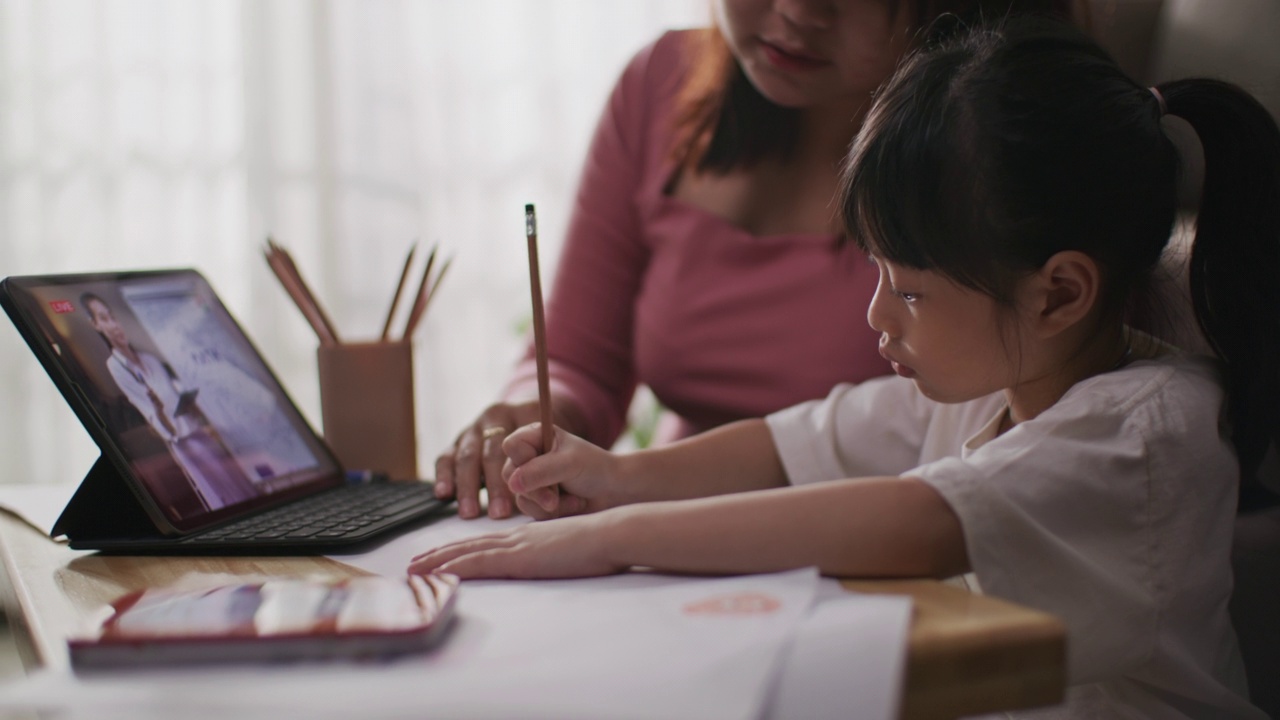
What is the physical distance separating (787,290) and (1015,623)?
707mm

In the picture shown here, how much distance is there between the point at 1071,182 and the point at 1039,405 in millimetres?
175

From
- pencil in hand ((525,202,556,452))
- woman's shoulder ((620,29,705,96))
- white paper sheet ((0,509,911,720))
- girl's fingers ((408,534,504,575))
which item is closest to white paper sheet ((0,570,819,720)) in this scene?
white paper sheet ((0,509,911,720))

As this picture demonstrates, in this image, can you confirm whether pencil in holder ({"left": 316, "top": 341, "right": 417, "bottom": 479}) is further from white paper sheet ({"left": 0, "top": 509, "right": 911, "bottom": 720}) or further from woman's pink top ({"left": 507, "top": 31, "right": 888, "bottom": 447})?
white paper sheet ({"left": 0, "top": 509, "right": 911, "bottom": 720})

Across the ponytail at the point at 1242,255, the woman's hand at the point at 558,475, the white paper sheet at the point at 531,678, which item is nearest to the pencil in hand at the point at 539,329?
the woman's hand at the point at 558,475

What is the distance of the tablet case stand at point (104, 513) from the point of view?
686 mm

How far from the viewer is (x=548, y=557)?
570mm

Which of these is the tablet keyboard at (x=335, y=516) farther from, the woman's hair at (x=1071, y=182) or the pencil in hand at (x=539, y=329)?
the woman's hair at (x=1071, y=182)

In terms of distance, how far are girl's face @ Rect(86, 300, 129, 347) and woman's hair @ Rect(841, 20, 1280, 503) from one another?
515mm

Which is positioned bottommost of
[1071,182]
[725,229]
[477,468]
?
[477,468]

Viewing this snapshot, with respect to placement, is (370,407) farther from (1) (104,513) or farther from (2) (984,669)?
(2) (984,669)

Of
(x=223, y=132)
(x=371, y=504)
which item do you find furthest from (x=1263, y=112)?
(x=223, y=132)

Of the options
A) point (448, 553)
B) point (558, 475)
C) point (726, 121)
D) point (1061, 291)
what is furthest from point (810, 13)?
point (448, 553)

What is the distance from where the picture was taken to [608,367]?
1.24 meters

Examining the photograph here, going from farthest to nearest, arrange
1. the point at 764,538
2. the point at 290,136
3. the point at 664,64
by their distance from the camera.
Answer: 1. the point at 290,136
2. the point at 664,64
3. the point at 764,538
